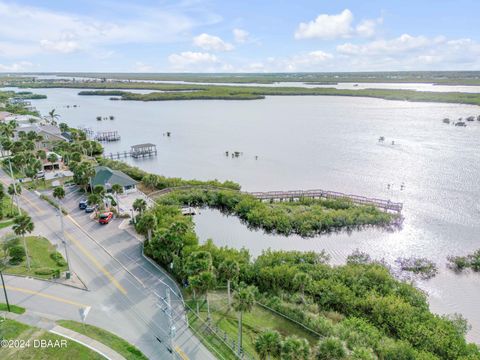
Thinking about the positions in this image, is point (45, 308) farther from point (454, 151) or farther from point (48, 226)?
point (454, 151)

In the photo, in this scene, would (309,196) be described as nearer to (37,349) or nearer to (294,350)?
(294,350)

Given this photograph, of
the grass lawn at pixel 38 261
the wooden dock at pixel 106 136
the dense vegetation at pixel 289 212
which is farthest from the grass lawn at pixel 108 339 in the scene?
the wooden dock at pixel 106 136

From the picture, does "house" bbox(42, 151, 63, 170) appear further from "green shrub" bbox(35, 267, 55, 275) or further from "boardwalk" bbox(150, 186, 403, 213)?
"green shrub" bbox(35, 267, 55, 275)

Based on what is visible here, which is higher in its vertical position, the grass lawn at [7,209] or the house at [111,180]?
the house at [111,180]

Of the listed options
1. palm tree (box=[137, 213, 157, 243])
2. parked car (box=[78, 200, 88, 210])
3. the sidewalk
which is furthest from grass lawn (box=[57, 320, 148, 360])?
parked car (box=[78, 200, 88, 210])

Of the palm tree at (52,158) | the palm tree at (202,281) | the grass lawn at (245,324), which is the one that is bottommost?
the grass lawn at (245,324)

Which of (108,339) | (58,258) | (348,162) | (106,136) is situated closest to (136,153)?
(106,136)

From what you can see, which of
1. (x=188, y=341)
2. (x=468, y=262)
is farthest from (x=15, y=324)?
(x=468, y=262)

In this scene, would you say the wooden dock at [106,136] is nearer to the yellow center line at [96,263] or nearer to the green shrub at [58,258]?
the yellow center line at [96,263]
